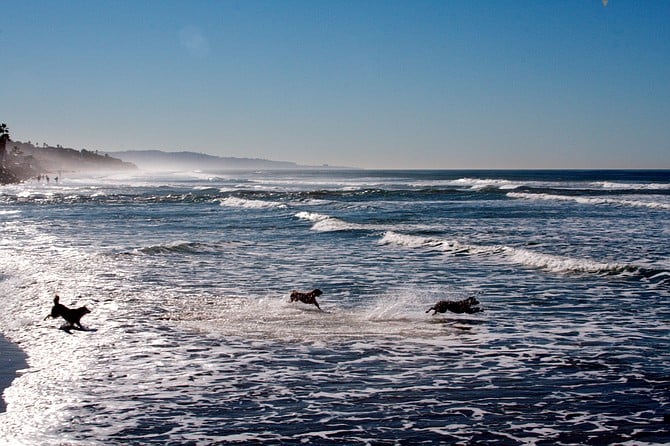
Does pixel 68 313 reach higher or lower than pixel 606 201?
lower

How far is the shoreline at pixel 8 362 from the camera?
873 centimetres

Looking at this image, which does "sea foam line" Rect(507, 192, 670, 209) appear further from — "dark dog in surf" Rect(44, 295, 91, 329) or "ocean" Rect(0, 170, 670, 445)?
"dark dog in surf" Rect(44, 295, 91, 329)

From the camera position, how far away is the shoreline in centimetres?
873

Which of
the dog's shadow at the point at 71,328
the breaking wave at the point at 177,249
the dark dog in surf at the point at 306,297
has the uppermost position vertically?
the dark dog in surf at the point at 306,297

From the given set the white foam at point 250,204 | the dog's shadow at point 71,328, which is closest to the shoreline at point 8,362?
the dog's shadow at point 71,328

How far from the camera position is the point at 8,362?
32.3ft

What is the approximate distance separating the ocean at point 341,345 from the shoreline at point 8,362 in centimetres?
14

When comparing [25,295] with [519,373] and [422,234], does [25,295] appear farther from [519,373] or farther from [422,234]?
[422,234]

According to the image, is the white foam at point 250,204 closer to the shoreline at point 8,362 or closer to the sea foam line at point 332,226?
Answer: the sea foam line at point 332,226

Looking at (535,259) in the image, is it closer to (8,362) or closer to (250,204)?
(8,362)

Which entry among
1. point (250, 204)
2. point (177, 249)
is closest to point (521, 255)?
point (177, 249)

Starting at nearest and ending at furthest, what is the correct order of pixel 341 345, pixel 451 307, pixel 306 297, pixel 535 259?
pixel 341 345 < pixel 451 307 < pixel 306 297 < pixel 535 259

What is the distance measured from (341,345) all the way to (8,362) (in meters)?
4.55

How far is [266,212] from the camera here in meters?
46.5
